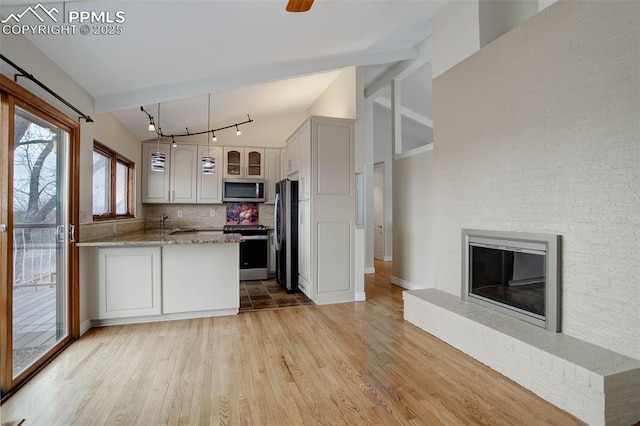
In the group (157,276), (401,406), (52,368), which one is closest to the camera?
(401,406)

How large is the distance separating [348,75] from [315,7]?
→ 176 centimetres

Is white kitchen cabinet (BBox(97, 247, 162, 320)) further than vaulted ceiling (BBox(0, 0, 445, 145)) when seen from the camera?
Yes

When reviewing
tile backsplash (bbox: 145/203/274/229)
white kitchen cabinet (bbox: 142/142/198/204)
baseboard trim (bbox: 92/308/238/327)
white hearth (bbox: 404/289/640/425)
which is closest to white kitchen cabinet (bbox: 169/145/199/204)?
white kitchen cabinet (bbox: 142/142/198/204)

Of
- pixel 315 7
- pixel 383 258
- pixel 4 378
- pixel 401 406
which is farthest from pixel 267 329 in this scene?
pixel 383 258

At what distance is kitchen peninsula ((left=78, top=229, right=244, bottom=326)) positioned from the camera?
317 centimetres

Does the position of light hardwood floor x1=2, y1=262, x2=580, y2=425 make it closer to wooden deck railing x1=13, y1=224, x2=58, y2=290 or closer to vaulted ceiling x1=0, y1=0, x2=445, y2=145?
wooden deck railing x1=13, y1=224, x2=58, y2=290

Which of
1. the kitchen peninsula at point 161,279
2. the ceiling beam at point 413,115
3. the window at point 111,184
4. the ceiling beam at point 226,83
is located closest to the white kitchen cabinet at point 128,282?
the kitchen peninsula at point 161,279

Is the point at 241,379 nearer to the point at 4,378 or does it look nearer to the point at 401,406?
the point at 401,406

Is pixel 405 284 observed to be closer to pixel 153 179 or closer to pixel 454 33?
pixel 454 33

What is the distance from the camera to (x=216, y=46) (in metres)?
2.75

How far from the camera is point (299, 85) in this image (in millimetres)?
4469

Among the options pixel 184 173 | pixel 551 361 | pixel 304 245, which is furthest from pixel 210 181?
pixel 551 361

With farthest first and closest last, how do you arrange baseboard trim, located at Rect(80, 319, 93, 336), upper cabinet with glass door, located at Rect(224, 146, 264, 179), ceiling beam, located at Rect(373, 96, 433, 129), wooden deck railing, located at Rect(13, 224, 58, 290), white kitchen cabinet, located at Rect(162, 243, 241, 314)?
ceiling beam, located at Rect(373, 96, 433, 129), upper cabinet with glass door, located at Rect(224, 146, 264, 179), white kitchen cabinet, located at Rect(162, 243, 241, 314), baseboard trim, located at Rect(80, 319, 93, 336), wooden deck railing, located at Rect(13, 224, 58, 290)

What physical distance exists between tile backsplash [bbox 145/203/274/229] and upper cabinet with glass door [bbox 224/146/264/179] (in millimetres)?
641
